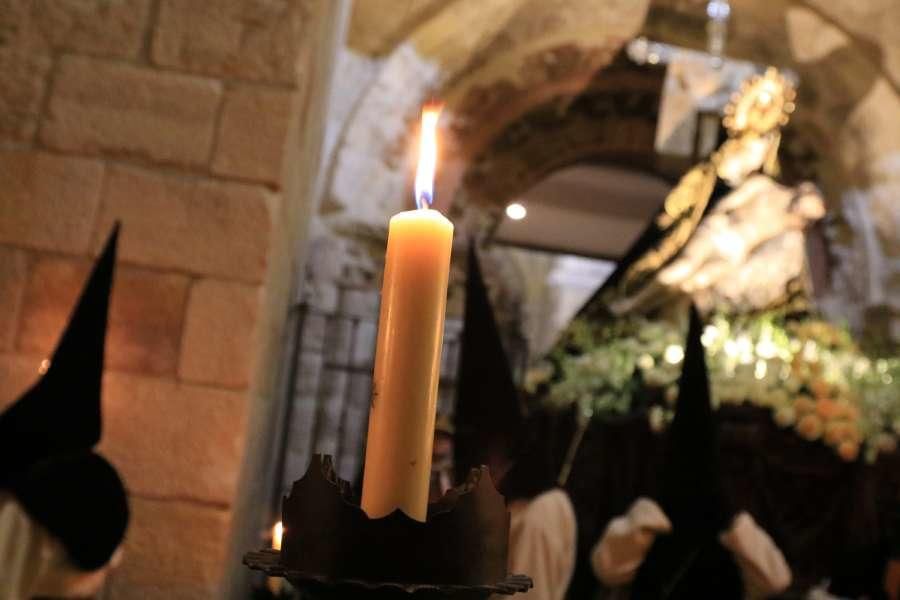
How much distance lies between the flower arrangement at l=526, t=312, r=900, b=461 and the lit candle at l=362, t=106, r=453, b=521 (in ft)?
6.90

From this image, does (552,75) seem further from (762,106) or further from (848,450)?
(848,450)

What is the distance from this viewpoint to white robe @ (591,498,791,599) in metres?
1.97

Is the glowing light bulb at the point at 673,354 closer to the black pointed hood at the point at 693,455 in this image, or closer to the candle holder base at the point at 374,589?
the black pointed hood at the point at 693,455

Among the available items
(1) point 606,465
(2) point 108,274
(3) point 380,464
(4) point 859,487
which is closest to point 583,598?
(1) point 606,465

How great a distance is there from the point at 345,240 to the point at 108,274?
234cm

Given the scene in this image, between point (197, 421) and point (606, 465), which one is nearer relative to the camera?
point (197, 421)

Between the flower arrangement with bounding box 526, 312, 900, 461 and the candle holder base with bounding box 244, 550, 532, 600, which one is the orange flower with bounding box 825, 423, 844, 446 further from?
the candle holder base with bounding box 244, 550, 532, 600

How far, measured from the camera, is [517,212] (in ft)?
19.9

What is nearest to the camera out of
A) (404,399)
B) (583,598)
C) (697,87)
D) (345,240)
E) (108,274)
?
(404,399)

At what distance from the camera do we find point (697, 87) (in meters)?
3.95

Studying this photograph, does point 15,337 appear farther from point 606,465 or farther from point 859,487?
point 859,487

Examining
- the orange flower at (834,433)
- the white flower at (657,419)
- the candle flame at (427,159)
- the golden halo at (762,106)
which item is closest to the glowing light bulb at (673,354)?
the white flower at (657,419)

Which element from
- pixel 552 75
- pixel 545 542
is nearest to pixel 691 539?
pixel 545 542

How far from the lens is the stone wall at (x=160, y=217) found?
120 cm
